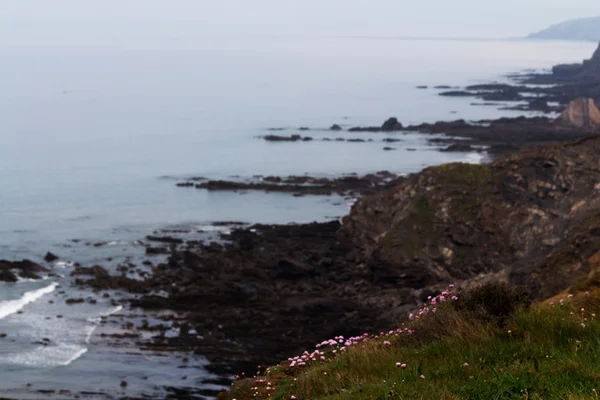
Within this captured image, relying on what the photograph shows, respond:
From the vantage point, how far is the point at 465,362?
8289mm

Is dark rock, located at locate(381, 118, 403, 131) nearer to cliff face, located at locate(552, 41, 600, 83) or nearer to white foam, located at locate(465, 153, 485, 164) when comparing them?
white foam, located at locate(465, 153, 485, 164)

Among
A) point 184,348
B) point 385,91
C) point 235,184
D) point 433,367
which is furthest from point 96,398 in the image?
point 385,91

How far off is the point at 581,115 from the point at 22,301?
8096cm

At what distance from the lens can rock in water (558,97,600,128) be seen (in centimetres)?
10500

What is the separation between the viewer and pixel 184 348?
111ft

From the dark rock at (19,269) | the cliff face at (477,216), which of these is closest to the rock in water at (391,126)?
the cliff face at (477,216)

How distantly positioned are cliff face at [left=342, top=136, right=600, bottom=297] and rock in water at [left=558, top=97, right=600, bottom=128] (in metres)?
57.3

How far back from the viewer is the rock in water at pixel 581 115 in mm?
105000

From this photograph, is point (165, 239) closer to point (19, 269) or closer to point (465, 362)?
point (19, 269)

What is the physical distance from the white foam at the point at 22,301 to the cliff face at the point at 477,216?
1641cm

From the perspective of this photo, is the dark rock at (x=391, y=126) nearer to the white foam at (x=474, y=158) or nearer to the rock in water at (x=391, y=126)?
the rock in water at (x=391, y=126)

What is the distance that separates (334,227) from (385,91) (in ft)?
455

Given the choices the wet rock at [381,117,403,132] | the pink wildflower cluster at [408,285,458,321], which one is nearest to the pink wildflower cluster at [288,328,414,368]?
the pink wildflower cluster at [408,285,458,321]

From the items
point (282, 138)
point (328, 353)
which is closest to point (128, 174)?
point (282, 138)
